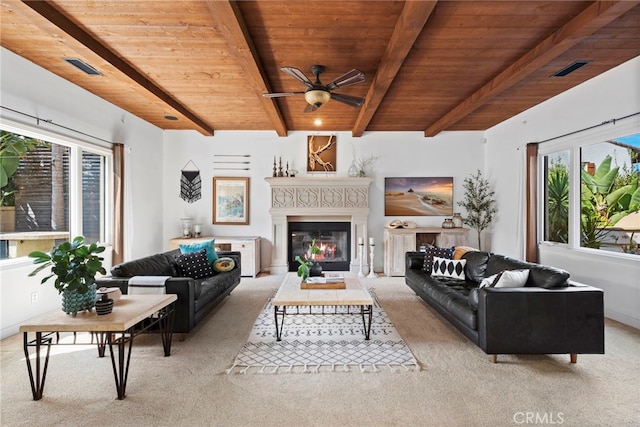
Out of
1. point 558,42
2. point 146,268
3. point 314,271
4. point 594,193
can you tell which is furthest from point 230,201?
point 594,193

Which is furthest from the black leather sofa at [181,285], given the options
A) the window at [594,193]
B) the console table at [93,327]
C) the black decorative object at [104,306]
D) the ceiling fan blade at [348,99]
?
the window at [594,193]

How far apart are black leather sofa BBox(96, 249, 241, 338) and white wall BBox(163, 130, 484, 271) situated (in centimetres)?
257

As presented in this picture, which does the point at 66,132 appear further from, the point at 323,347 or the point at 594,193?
the point at 594,193

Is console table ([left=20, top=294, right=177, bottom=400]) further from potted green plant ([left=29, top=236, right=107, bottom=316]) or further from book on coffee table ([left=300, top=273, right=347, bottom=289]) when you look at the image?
book on coffee table ([left=300, top=273, right=347, bottom=289])

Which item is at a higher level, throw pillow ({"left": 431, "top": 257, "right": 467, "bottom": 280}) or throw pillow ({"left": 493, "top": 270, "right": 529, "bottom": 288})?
throw pillow ({"left": 493, "top": 270, "right": 529, "bottom": 288})

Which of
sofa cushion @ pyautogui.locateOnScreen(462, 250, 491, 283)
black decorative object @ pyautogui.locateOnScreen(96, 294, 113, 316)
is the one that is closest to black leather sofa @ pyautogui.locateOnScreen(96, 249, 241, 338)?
black decorative object @ pyautogui.locateOnScreen(96, 294, 113, 316)

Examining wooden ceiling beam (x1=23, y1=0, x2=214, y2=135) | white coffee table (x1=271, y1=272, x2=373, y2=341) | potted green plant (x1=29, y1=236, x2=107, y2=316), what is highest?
wooden ceiling beam (x1=23, y1=0, x2=214, y2=135)

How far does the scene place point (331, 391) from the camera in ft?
7.53

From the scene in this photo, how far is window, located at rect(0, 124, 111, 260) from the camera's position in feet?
11.5

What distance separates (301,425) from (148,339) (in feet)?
6.73

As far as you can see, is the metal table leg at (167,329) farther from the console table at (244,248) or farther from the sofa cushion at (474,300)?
the console table at (244,248)

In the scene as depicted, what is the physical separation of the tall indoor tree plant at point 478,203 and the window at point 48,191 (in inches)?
262

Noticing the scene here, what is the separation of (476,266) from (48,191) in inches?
217

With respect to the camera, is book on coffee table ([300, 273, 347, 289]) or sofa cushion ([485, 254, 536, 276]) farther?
book on coffee table ([300, 273, 347, 289])
